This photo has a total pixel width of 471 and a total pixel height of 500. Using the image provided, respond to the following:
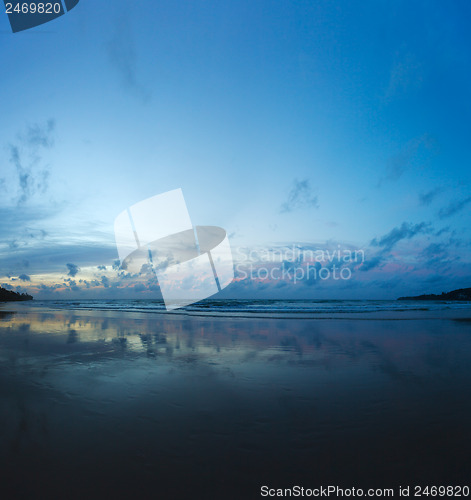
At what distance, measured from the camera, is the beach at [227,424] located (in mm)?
Answer: 2723

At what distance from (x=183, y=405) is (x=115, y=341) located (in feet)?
22.2

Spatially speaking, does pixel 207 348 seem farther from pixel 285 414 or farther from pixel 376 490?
pixel 376 490

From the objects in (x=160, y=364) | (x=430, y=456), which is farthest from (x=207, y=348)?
(x=430, y=456)

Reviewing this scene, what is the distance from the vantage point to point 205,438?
3.42 m

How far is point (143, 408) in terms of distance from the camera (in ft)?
14.2

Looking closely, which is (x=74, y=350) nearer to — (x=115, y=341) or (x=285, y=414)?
(x=115, y=341)

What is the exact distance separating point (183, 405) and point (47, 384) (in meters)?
2.83

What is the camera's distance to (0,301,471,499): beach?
2723mm

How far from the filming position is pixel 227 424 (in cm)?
380

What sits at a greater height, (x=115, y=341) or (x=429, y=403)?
(x=115, y=341)

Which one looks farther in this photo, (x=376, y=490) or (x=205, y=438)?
(x=205, y=438)

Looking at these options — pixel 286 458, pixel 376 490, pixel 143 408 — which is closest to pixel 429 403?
pixel 376 490

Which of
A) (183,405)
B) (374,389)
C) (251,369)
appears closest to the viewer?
(183,405)

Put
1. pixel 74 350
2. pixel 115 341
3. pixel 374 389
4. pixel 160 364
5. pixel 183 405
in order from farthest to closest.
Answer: pixel 115 341, pixel 74 350, pixel 160 364, pixel 374 389, pixel 183 405
